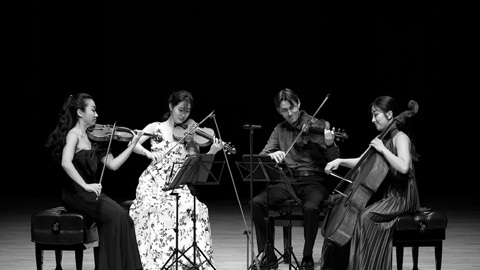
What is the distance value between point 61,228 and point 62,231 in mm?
18

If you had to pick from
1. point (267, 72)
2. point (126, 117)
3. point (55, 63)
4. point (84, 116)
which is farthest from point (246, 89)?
point (84, 116)

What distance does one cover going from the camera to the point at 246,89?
26.0 feet

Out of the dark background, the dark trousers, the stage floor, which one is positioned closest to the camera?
the dark trousers

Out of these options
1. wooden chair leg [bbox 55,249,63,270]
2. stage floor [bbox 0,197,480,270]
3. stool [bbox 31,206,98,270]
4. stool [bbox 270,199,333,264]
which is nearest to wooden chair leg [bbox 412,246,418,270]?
stage floor [bbox 0,197,480,270]

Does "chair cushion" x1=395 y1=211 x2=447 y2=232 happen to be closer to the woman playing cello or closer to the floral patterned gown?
the woman playing cello

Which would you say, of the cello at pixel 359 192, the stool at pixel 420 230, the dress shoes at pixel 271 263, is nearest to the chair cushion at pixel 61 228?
the dress shoes at pixel 271 263

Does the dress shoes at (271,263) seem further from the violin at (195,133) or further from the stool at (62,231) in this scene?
the stool at (62,231)

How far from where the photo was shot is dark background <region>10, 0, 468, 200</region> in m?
7.79

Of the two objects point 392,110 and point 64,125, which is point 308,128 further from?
point 64,125

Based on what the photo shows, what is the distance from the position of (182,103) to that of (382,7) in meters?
3.92

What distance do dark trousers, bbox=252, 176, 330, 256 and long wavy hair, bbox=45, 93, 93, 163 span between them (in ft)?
4.24

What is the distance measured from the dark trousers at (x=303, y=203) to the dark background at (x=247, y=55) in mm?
3085

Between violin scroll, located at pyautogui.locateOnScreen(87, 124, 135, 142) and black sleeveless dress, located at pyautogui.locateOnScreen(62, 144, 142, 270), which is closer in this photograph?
black sleeveless dress, located at pyautogui.locateOnScreen(62, 144, 142, 270)

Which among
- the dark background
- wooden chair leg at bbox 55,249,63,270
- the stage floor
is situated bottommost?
the stage floor
